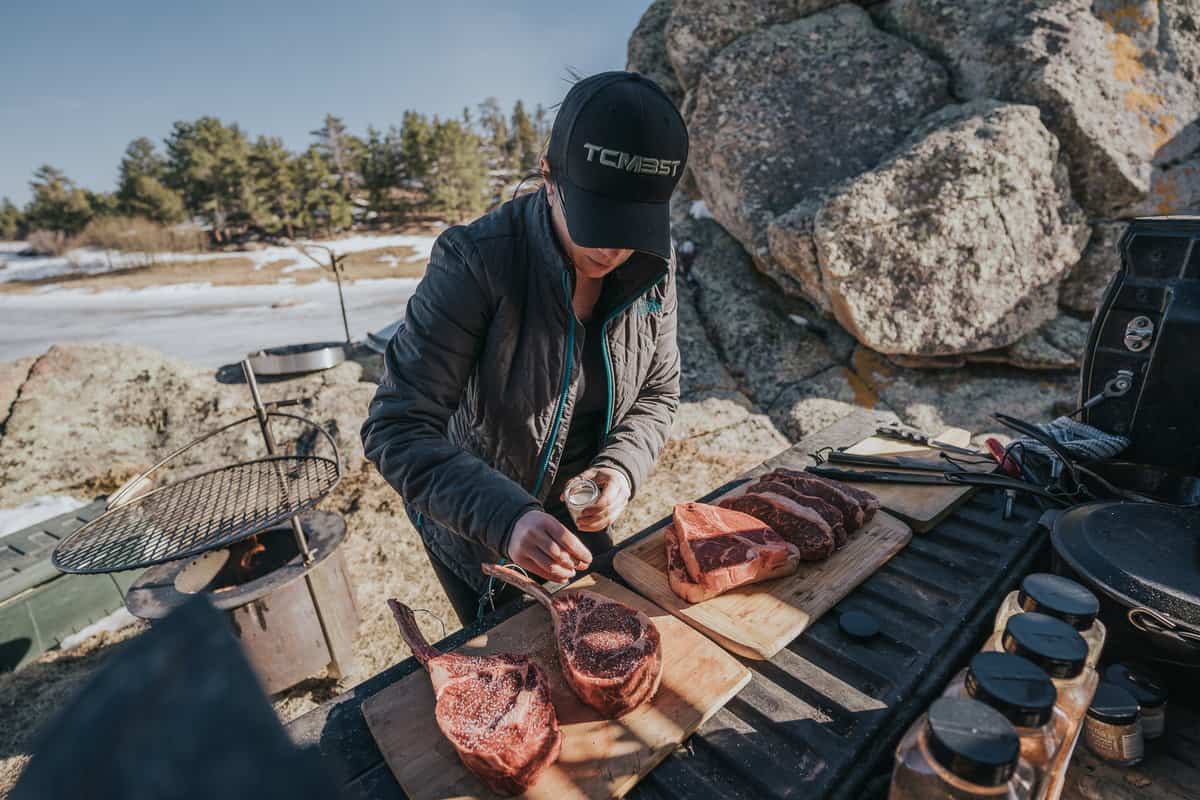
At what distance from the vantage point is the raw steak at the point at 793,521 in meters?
2.03

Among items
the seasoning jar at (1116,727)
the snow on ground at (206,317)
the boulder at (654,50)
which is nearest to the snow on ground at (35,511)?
the snow on ground at (206,317)

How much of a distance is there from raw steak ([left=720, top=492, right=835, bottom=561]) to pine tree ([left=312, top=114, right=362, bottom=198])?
47.1 m

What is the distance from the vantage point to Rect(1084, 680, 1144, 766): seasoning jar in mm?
1287

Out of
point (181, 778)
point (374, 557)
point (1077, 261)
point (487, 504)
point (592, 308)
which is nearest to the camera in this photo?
point (181, 778)

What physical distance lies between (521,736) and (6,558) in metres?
4.87

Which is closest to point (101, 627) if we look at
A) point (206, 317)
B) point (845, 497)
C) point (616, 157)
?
point (616, 157)

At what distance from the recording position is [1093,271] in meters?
5.14

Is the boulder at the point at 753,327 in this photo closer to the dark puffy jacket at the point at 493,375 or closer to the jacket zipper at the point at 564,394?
the dark puffy jacket at the point at 493,375

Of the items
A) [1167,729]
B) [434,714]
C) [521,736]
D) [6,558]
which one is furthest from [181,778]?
[6,558]

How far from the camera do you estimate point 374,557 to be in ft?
15.6

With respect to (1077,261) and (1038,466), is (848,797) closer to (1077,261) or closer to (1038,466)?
(1038,466)

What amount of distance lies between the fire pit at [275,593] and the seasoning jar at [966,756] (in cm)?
A: 314

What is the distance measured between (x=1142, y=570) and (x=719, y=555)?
3.66ft

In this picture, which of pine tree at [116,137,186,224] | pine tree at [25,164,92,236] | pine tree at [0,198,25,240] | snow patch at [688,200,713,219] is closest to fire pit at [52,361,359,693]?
snow patch at [688,200,713,219]
